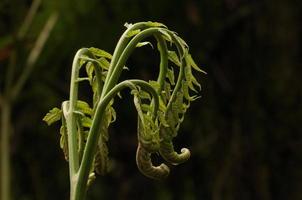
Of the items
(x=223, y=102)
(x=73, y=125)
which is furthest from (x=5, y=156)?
(x=73, y=125)

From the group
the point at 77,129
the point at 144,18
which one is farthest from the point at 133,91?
the point at 144,18

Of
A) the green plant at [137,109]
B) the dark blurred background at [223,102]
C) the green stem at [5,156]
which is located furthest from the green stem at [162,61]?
the dark blurred background at [223,102]

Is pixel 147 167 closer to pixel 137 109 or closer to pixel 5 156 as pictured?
pixel 137 109

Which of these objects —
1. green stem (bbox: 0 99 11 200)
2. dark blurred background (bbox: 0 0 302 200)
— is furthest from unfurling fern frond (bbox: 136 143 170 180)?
dark blurred background (bbox: 0 0 302 200)

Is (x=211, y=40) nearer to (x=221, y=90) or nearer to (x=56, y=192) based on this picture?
(x=221, y=90)

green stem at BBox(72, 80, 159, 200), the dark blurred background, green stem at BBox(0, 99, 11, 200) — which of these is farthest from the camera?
the dark blurred background

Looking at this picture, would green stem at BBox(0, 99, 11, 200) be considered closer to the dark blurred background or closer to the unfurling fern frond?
the dark blurred background

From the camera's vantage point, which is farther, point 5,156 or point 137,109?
point 5,156
